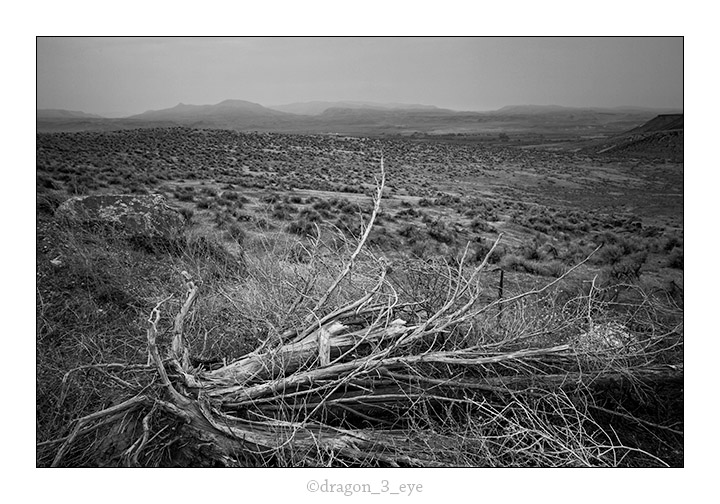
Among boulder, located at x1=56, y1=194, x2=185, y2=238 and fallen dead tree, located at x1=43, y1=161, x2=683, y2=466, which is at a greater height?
boulder, located at x1=56, y1=194, x2=185, y2=238

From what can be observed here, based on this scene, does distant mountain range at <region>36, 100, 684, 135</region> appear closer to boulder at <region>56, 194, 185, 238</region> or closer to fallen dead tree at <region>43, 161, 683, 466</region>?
boulder at <region>56, 194, 185, 238</region>

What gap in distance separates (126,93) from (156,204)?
955 millimetres

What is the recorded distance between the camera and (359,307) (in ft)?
12.6

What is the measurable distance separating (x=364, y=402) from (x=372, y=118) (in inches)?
100

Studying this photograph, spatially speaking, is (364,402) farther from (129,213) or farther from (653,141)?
(653,141)

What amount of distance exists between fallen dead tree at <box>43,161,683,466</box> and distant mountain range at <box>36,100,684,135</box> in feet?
6.20

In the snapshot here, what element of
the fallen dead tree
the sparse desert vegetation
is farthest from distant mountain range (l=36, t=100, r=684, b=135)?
the fallen dead tree

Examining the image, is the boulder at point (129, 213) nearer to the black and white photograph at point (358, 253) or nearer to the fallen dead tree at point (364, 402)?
the black and white photograph at point (358, 253)

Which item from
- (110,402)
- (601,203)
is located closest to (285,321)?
(110,402)

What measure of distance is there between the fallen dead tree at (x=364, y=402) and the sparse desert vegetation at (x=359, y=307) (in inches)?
0.8

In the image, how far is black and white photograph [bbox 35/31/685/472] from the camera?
11.1 feet

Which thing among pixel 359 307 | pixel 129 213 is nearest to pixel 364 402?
pixel 359 307

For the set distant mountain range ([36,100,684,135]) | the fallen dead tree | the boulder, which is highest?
distant mountain range ([36,100,684,135])
